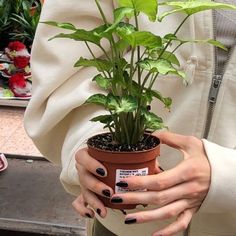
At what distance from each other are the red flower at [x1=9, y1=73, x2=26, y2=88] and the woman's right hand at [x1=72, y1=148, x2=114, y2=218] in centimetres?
237

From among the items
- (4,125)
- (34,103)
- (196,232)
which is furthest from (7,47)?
(196,232)

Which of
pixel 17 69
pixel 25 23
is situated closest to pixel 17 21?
pixel 25 23

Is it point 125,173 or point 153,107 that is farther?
point 153,107

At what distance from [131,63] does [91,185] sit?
191 millimetres

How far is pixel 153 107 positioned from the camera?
0.88 meters

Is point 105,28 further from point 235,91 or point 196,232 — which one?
point 196,232

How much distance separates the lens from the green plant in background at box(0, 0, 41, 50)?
3.36 metres

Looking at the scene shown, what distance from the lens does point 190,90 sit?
824 mm

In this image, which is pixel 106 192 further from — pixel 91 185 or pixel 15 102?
pixel 15 102

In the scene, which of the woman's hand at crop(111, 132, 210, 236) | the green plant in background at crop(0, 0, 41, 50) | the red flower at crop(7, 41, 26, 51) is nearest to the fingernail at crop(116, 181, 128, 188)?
the woman's hand at crop(111, 132, 210, 236)

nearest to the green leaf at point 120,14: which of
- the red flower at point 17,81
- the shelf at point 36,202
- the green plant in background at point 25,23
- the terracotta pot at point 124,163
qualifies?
the terracotta pot at point 124,163

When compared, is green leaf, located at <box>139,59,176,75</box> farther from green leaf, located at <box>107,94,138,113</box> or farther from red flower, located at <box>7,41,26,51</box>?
red flower, located at <box>7,41,26,51</box>

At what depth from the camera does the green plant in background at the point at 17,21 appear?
3359 millimetres

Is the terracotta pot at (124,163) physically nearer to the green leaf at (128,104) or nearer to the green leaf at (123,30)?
the green leaf at (128,104)
